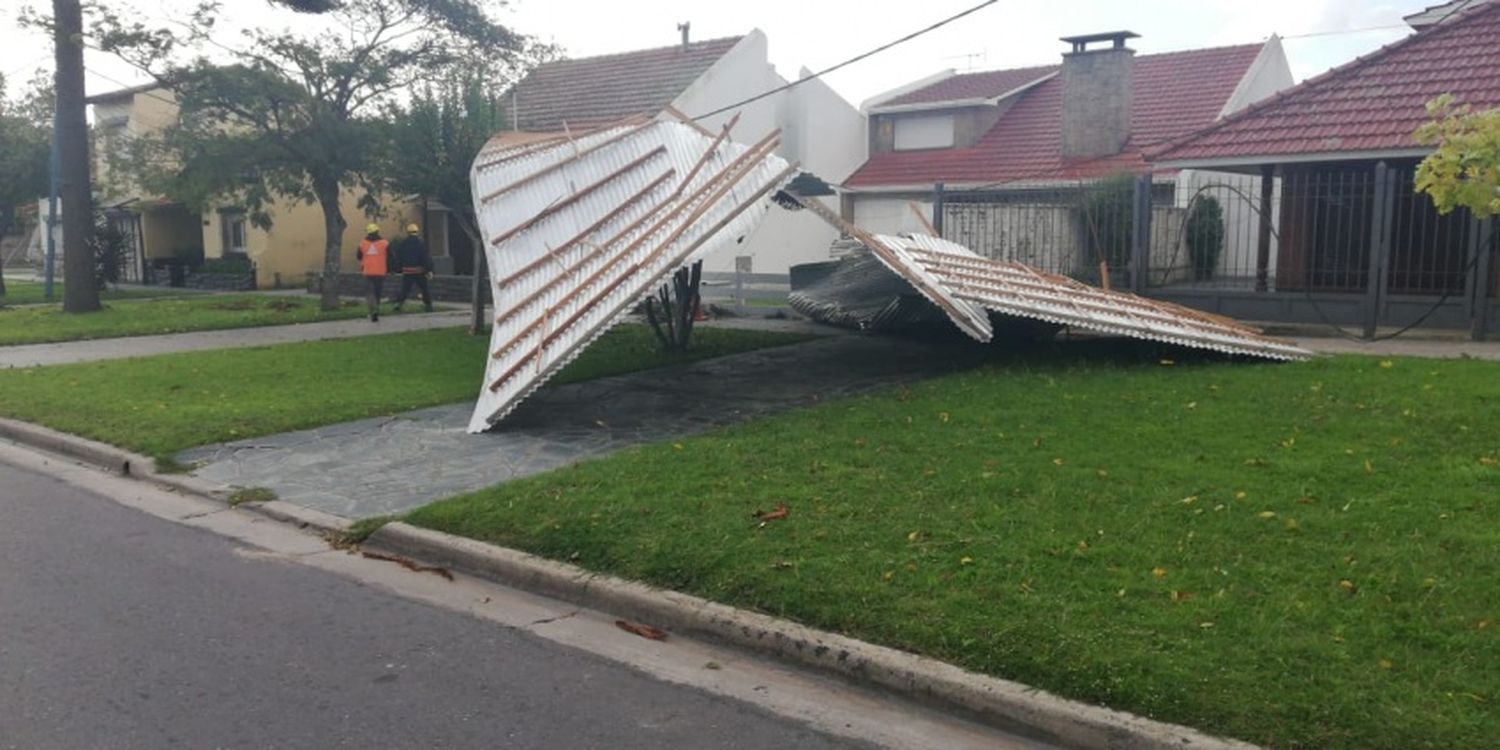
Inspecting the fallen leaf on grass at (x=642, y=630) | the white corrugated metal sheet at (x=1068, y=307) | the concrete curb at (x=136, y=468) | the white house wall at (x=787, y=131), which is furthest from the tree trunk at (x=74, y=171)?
the fallen leaf on grass at (x=642, y=630)

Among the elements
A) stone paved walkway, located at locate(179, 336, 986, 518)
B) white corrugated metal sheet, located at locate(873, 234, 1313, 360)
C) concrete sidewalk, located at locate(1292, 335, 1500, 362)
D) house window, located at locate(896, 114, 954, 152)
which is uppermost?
house window, located at locate(896, 114, 954, 152)

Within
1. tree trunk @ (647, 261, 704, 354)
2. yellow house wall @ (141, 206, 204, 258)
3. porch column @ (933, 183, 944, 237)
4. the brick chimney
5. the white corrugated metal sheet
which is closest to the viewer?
the white corrugated metal sheet

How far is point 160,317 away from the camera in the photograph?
2148 cm

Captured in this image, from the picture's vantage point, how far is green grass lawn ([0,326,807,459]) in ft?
34.3

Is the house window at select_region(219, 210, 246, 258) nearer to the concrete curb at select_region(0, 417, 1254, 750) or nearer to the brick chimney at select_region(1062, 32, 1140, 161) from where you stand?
the brick chimney at select_region(1062, 32, 1140, 161)

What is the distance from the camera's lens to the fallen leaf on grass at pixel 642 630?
18.6ft

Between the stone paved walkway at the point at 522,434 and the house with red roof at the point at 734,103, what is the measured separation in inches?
656

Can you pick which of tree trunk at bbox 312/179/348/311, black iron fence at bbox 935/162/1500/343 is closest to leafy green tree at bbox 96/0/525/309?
tree trunk at bbox 312/179/348/311

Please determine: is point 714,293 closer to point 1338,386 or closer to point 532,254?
point 532,254

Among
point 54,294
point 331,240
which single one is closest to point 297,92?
point 331,240

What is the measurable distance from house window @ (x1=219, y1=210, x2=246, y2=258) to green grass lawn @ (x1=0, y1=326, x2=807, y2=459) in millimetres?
19434

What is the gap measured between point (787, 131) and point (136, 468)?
24152mm

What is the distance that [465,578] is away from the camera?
21.8 feet

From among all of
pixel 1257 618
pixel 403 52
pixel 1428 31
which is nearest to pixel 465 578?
pixel 1257 618
